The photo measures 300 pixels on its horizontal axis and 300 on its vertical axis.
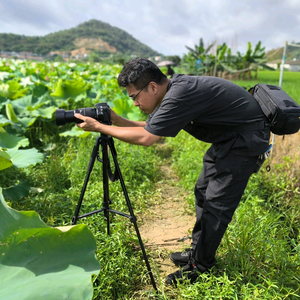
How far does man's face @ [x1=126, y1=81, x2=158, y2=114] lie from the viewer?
177cm

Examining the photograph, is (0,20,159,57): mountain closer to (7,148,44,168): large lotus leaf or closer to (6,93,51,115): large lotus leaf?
(6,93,51,115): large lotus leaf

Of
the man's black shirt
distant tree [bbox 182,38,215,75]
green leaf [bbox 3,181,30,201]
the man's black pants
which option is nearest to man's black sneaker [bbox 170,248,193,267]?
the man's black pants

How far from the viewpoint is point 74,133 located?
398 cm

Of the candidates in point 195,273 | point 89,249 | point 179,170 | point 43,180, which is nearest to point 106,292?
point 195,273

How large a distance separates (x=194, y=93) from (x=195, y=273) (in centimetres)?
125

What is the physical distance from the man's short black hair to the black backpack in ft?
2.19

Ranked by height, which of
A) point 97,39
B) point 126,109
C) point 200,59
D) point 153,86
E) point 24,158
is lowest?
point 24,158

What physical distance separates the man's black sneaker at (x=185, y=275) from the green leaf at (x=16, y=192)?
A: 1616mm

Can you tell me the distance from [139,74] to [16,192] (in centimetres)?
181

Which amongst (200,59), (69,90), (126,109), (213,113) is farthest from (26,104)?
(200,59)

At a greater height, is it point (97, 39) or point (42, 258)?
point (97, 39)

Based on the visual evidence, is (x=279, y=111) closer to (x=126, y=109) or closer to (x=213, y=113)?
Answer: (x=213, y=113)

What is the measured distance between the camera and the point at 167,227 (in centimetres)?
273

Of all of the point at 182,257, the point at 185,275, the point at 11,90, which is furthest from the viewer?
the point at 11,90
